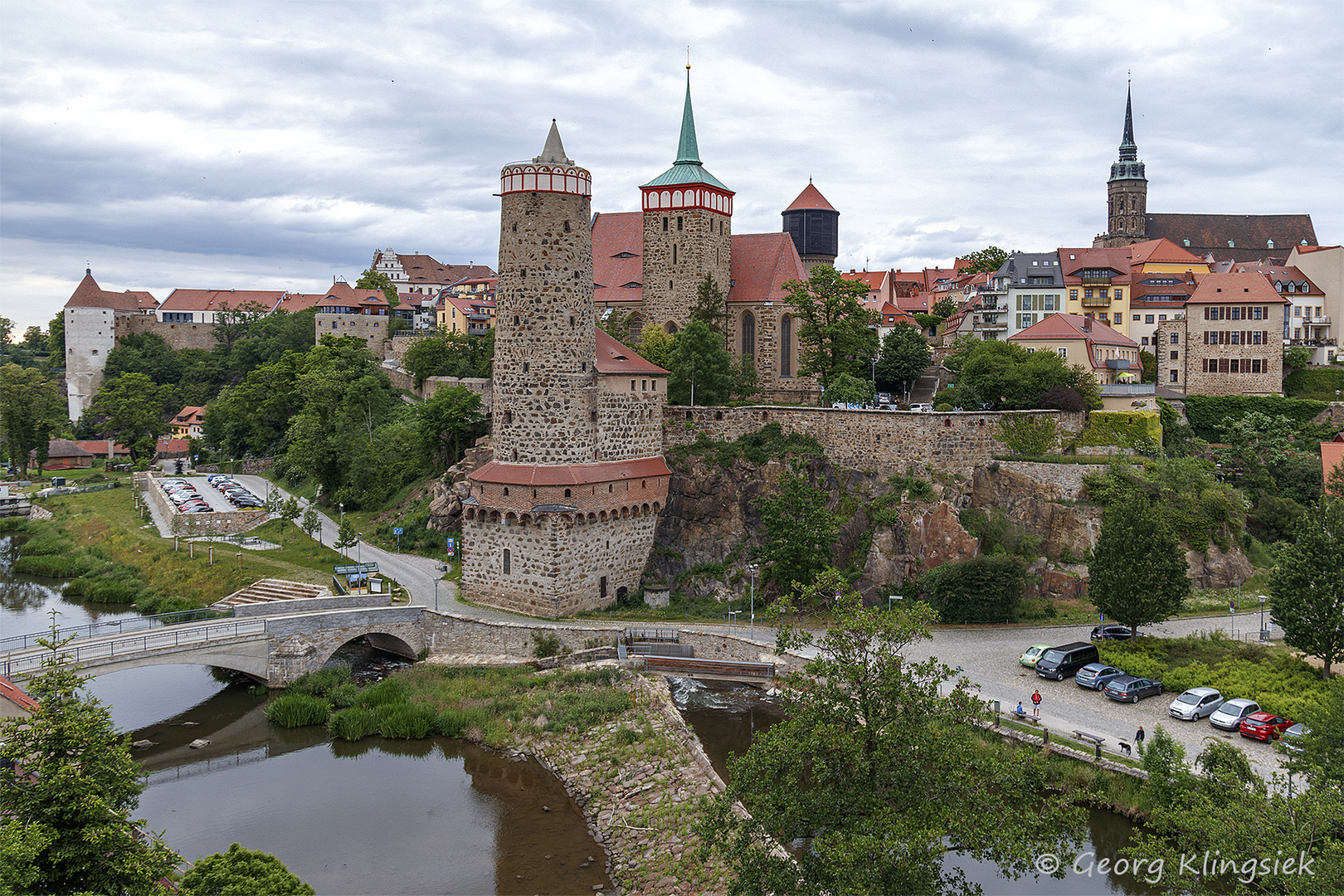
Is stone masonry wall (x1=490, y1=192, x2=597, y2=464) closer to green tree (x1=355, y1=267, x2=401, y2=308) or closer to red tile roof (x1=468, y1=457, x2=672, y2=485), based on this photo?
red tile roof (x1=468, y1=457, x2=672, y2=485)

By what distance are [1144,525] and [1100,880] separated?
13.8 m

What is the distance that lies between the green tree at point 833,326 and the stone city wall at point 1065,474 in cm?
1303

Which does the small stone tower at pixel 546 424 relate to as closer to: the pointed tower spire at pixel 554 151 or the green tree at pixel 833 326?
the pointed tower spire at pixel 554 151

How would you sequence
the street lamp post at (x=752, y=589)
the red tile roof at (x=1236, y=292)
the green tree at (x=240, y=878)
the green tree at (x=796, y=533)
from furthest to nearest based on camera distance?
the red tile roof at (x=1236, y=292) < the green tree at (x=796, y=533) < the street lamp post at (x=752, y=589) < the green tree at (x=240, y=878)

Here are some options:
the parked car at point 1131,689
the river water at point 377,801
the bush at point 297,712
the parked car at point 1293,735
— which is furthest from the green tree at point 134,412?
the parked car at point 1293,735

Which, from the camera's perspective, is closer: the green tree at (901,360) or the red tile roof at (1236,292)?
the red tile roof at (1236,292)

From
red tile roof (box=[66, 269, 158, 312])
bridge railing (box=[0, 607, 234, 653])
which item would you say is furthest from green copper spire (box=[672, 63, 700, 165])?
red tile roof (box=[66, 269, 158, 312])

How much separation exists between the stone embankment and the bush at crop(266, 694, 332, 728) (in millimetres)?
7113

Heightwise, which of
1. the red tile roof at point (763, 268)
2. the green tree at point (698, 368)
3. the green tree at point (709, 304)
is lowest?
the green tree at point (698, 368)

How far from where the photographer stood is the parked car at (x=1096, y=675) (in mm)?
28516

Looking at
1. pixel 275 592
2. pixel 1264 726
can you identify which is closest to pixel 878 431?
pixel 1264 726

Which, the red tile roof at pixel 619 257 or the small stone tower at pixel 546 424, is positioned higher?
the red tile roof at pixel 619 257

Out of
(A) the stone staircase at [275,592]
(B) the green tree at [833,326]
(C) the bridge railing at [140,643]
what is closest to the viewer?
(C) the bridge railing at [140,643]

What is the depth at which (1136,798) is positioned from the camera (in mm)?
22297
